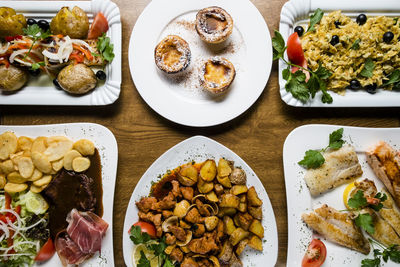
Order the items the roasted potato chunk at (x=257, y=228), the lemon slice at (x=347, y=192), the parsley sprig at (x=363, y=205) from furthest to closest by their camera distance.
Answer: the lemon slice at (x=347, y=192) → the roasted potato chunk at (x=257, y=228) → the parsley sprig at (x=363, y=205)

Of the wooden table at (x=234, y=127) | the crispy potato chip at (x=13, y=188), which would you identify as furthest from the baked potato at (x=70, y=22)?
the crispy potato chip at (x=13, y=188)

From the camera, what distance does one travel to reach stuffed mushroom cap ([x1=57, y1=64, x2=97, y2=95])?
3.00 m

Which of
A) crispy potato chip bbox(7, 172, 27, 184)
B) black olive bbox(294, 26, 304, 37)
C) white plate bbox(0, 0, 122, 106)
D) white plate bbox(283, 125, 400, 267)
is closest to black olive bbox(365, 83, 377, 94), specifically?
white plate bbox(283, 125, 400, 267)

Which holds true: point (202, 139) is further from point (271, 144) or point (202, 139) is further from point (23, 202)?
point (23, 202)

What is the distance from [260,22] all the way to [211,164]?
1.49 metres

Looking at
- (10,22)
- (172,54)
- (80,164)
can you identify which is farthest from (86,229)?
(10,22)

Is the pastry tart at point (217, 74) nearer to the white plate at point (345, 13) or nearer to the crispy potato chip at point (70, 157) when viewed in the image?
the white plate at point (345, 13)

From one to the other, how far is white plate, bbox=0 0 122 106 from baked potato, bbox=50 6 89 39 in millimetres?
131

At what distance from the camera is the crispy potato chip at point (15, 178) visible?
10.2 feet

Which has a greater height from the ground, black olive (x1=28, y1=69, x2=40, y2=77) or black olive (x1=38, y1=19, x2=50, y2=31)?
black olive (x1=38, y1=19, x2=50, y2=31)

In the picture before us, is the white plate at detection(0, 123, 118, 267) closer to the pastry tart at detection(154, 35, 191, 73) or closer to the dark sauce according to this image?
the dark sauce

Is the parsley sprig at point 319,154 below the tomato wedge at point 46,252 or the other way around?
the other way around

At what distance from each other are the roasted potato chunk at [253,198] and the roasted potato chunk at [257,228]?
187 mm

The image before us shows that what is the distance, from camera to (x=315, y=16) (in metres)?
3.09
